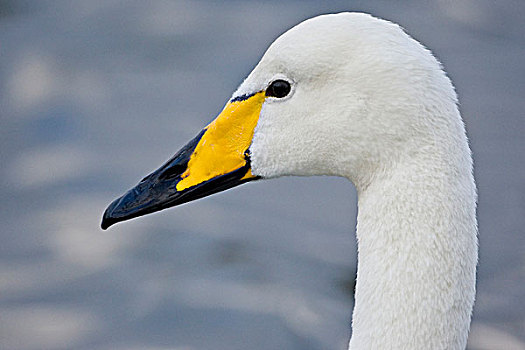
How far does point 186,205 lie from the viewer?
236 inches

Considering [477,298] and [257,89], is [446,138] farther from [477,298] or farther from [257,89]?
[477,298]

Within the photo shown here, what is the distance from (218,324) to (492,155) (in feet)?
7.15

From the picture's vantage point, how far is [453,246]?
2.67m

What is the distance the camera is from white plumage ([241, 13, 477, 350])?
2.65 meters

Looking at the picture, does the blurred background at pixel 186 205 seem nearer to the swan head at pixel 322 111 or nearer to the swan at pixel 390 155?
the swan head at pixel 322 111

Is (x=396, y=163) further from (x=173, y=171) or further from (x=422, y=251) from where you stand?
(x=173, y=171)

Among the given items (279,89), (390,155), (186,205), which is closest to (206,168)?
(279,89)

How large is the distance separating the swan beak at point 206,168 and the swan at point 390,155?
12 centimetres

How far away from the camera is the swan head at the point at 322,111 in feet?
8.75

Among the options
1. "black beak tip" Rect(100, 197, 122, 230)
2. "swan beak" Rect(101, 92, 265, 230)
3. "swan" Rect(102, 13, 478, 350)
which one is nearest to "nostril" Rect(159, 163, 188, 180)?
"swan beak" Rect(101, 92, 265, 230)

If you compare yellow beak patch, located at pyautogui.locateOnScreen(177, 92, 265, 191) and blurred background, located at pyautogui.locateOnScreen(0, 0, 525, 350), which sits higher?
blurred background, located at pyautogui.locateOnScreen(0, 0, 525, 350)

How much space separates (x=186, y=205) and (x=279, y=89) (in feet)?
10.3

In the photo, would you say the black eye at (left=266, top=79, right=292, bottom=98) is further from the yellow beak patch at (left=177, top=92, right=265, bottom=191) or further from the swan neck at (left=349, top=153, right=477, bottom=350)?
the swan neck at (left=349, top=153, right=477, bottom=350)

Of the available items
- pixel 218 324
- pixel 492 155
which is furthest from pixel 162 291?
pixel 492 155
